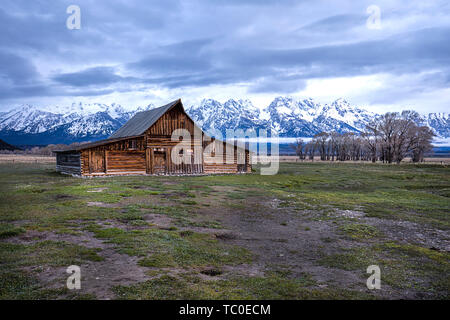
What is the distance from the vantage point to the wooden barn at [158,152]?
33.6m

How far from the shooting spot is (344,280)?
6.91 metres

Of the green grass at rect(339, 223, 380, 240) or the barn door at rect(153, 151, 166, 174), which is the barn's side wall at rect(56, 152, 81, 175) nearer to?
the barn door at rect(153, 151, 166, 174)

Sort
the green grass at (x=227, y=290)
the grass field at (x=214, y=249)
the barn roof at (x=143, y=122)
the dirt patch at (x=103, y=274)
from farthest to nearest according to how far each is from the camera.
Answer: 1. the barn roof at (x=143, y=122)
2. the grass field at (x=214, y=249)
3. the dirt patch at (x=103, y=274)
4. the green grass at (x=227, y=290)

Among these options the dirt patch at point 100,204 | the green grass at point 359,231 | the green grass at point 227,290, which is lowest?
the green grass at point 359,231

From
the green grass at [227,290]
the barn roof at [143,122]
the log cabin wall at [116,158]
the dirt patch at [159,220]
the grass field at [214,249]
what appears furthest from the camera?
the barn roof at [143,122]

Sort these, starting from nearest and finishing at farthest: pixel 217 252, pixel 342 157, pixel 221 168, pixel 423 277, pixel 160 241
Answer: pixel 423 277, pixel 217 252, pixel 160 241, pixel 221 168, pixel 342 157

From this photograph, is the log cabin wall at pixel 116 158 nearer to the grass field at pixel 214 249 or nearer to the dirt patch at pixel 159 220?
the grass field at pixel 214 249

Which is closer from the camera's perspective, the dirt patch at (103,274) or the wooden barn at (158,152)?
the dirt patch at (103,274)

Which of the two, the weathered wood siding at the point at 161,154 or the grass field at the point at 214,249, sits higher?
the weathered wood siding at the point at 161,154

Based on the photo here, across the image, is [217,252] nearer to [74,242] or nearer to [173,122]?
[74,242]

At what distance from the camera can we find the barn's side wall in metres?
33.5

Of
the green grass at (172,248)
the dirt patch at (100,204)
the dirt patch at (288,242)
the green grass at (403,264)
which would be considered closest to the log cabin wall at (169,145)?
the dirt patch at (100,204)

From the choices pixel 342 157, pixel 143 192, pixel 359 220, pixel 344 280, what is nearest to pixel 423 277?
pixel 344 280
